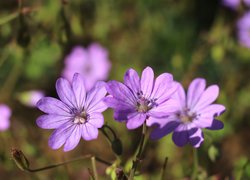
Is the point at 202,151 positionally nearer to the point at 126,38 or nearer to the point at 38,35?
the point at 38,35

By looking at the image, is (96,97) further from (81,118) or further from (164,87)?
(164,87)

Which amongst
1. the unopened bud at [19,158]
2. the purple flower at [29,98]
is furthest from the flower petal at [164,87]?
the purple flower at [29,98]

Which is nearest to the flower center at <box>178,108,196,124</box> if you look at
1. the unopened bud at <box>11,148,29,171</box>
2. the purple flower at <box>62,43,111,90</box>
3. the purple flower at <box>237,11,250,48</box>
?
the unopened bud at <box>11,148,29,171</box>

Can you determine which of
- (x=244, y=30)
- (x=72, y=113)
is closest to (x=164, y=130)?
(x=72, y=113)

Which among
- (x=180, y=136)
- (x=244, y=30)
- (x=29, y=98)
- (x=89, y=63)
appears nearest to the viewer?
(x=180, y=136)

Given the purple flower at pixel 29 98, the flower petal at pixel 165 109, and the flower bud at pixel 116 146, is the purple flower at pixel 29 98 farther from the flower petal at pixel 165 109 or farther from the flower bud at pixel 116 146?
the flower petal at pixel 165 109

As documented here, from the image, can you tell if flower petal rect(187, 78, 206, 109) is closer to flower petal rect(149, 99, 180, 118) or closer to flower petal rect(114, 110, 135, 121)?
flower petal rect(149, 99, 180, 118)
